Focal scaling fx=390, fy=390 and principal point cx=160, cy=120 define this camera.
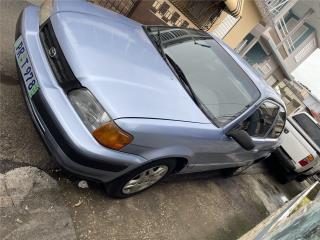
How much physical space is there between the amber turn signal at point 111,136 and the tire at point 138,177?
1.29 ft

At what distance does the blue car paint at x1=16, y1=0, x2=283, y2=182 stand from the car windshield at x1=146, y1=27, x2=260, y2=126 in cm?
14

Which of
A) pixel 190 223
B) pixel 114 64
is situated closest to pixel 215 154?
pixel 190 223

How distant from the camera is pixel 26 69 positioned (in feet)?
11.8

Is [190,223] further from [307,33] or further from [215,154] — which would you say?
[307,33]

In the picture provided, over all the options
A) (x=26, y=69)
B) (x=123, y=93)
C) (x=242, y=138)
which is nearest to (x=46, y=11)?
(x=26, y=69)

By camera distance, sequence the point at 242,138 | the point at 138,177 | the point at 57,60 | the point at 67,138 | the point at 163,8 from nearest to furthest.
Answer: the point at 67,138 < the point at 57,60 < the point at 138,177 < the point at 242,138 < the point at 163,8

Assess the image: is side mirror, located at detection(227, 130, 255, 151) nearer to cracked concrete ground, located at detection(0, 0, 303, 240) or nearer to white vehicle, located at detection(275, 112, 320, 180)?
cracked concrete ground, located at detection(0, 0, 303, 240)

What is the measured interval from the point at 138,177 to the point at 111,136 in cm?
71

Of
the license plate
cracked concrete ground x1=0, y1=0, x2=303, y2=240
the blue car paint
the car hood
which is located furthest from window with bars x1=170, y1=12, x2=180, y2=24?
the license plate

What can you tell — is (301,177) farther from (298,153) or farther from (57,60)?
(57,60)

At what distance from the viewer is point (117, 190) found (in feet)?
12.2

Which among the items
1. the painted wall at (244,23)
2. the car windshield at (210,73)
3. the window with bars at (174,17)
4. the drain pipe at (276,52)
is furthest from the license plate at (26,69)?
the drain pipe at (276,52)

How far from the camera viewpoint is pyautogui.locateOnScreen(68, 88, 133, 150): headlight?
3.15 m

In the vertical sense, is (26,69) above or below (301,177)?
above
